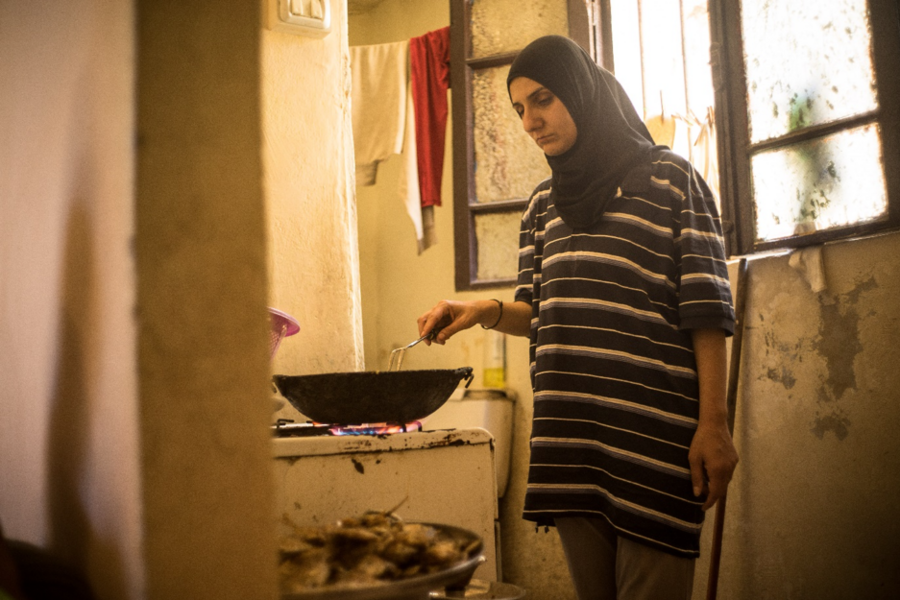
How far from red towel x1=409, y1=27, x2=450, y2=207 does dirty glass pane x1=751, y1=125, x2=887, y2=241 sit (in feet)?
4.98

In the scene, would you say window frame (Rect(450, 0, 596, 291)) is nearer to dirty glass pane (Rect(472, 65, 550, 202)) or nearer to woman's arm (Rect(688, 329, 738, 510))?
dirty glass pane (Rect(472, 65, 550, 202))

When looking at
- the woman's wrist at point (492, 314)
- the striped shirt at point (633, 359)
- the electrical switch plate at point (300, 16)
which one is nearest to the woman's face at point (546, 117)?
the striped shirt at point (633, 359)

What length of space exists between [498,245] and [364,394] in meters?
1.86

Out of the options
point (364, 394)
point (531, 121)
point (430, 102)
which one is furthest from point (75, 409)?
point (430, 102)

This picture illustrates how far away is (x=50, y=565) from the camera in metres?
0.69

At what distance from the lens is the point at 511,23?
9.66 feet

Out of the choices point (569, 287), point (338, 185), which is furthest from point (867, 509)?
point (338, 185)

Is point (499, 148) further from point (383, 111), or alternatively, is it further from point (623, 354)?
point (623, 354)

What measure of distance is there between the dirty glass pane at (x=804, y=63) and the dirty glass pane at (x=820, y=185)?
78 mm

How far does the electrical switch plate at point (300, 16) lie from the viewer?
6.44ft

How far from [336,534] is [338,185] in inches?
57.5

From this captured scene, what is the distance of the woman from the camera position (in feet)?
4.13

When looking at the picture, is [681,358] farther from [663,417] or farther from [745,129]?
[745,129]

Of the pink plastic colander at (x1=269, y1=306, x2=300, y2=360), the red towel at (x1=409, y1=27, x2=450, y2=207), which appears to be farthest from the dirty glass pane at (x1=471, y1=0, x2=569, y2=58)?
the pink plastic colander at (x1=269, y1=306, x2=300, y2=360)
